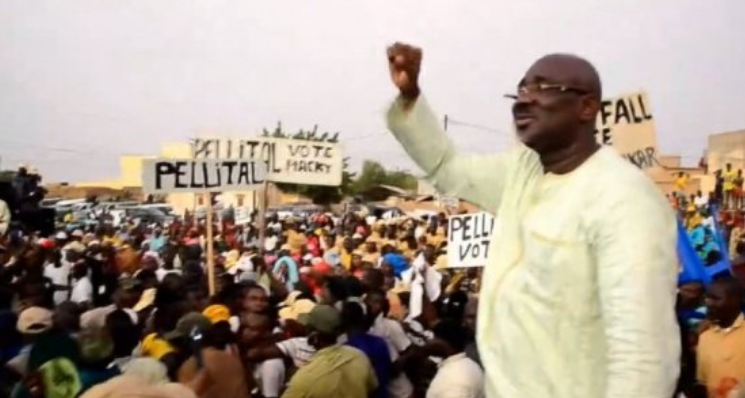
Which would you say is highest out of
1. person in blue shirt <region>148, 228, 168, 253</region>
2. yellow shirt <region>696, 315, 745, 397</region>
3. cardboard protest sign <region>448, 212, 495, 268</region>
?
cardboard protest sign <region>448, 212, 495, 268</region>

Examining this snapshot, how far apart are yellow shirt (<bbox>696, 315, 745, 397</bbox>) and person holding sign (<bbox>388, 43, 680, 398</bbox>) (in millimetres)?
3779

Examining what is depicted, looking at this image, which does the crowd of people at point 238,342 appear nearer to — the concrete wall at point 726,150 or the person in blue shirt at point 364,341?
the person in blue shirt at point 364,341

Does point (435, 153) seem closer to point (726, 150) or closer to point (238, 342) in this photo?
point (238, 342)

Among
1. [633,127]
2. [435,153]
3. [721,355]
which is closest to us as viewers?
[435,153]

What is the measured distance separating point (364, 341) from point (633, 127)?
15.2ft

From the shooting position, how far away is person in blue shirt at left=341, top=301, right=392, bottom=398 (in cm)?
622

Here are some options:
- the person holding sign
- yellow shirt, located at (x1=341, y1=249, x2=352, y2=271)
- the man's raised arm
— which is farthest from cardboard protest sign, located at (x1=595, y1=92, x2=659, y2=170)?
the person holding sign

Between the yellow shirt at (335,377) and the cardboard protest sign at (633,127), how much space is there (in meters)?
4.80

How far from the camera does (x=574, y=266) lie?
7.01ft

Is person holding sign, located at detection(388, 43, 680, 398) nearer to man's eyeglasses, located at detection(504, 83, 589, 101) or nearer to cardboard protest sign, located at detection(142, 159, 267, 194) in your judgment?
man's eyeglasses, located at detection(504, 83, 589, 101)

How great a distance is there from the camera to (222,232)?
22.3 metres

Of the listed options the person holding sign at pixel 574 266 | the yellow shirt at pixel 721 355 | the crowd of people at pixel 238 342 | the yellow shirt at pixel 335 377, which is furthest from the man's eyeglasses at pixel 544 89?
the yellow shirt at pixel 721 355

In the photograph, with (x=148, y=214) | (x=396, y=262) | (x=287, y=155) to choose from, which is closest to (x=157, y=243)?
(x=287, y=155)

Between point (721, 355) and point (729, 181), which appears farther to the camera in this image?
point (729, 181)
